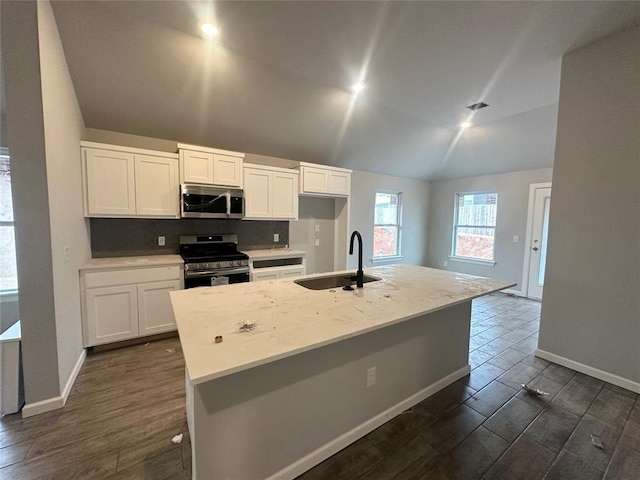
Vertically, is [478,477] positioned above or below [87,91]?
below

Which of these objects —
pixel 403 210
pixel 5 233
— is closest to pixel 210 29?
pixel 5 233

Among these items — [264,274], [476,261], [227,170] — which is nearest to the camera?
[227,170]

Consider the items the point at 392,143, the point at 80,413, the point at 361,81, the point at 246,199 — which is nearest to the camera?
the point at 80,413

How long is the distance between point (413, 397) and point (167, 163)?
3.33 m

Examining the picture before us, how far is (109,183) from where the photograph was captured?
2809mm

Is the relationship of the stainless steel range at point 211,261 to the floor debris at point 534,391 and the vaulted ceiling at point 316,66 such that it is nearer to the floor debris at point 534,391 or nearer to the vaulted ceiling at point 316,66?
the vaulted ceiling at point 316,66

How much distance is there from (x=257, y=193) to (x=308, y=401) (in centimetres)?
281

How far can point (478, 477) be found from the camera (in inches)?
57.2

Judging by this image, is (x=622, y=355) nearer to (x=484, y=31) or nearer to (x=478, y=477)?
(x=478, y=477)

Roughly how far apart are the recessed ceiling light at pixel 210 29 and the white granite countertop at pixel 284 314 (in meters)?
2.09

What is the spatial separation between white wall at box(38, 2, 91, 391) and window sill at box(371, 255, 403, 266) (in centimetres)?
464

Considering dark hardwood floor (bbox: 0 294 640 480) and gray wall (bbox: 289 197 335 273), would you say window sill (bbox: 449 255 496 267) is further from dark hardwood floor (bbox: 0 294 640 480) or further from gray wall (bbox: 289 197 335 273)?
dark hardwood floor (bbox: 0 294 640 480)

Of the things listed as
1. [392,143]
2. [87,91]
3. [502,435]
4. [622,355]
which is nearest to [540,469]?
[502,435]

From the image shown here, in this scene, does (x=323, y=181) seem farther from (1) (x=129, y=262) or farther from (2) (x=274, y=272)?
(1) (x=129, y=262)
